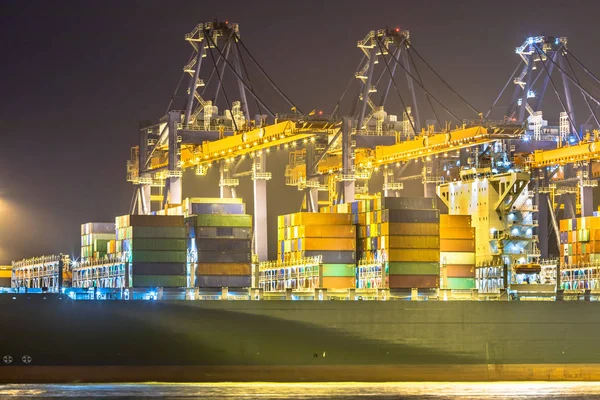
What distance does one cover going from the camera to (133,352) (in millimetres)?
41188

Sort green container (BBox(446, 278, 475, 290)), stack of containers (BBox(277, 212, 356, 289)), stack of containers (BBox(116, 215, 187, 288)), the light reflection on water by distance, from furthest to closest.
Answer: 1. green container (BBox(446, 278, 475, 290))
2. stack of containers (BBox(277, 212, 356, 289))
3. stack of containers (BBox(116, 215, 187, 288))
4. the light reflection on water

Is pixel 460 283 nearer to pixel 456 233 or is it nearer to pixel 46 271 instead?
pixel 456 233

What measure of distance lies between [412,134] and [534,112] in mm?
12203

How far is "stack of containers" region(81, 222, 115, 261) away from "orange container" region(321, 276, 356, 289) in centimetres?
1090

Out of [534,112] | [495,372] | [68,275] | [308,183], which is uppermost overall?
[534,112]

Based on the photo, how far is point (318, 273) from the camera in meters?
50.2

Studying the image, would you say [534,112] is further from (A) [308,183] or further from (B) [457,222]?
(B) [457,222]

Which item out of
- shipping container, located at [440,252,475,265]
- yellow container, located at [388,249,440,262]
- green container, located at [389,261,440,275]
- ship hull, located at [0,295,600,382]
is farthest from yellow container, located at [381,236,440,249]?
ship hull, located at [0,295,600,382]

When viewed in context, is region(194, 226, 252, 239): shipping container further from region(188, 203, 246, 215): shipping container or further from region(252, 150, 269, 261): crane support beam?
region(252, 150, 269, 261): crane support beam

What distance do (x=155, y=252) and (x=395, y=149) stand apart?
21.7 meters

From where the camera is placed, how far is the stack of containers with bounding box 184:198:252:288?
48.9 m

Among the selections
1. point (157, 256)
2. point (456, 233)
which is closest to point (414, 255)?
point (456, 233)

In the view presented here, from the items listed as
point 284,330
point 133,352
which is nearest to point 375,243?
point 284,330

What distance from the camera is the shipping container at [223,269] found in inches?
1924
